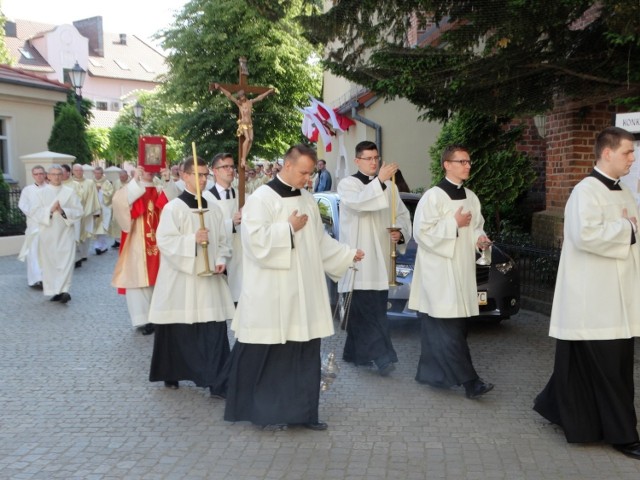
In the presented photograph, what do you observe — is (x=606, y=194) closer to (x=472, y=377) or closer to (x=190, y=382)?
(x=472, y=377)

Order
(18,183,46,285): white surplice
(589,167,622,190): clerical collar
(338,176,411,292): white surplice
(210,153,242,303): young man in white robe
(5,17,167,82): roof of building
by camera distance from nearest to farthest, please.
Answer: (589,167,622,190): clerical collar < (338,176,411,292): white surplice < (210,153,242,303): young man in white robe < (18,183,46,285): white surplice < (5,17,167,82): roof of building

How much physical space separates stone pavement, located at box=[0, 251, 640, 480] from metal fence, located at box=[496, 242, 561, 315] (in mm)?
1910

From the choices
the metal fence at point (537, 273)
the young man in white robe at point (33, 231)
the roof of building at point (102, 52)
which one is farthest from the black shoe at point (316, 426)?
the roof of building at point (102, 52)

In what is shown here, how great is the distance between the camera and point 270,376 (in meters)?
5.63

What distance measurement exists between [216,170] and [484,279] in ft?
10.6

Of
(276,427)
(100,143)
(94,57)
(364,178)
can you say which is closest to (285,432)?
(276,427)

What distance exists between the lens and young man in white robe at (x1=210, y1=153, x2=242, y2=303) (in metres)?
7.71

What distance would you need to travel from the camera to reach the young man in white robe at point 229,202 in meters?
7.71

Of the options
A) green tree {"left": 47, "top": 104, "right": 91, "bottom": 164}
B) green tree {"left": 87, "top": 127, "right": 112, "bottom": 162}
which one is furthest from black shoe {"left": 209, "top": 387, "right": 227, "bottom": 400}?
green tree {"left": 87, "top": 127, "right": 112, "bottom": 162}

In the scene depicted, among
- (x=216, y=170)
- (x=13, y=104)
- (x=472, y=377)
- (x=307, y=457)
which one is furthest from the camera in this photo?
(x=13, y=104)

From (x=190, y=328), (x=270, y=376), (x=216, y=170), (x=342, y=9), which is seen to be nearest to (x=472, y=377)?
(x=270, y=376)

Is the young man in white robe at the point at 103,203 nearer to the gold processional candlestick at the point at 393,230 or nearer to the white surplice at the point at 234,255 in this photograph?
the white surplice at the point at 234,255

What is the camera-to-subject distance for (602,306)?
5.18 m

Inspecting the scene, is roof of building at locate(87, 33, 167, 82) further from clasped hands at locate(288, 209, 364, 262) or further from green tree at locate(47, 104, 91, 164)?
clasped hands at locate(288, 209, 364, 262)
